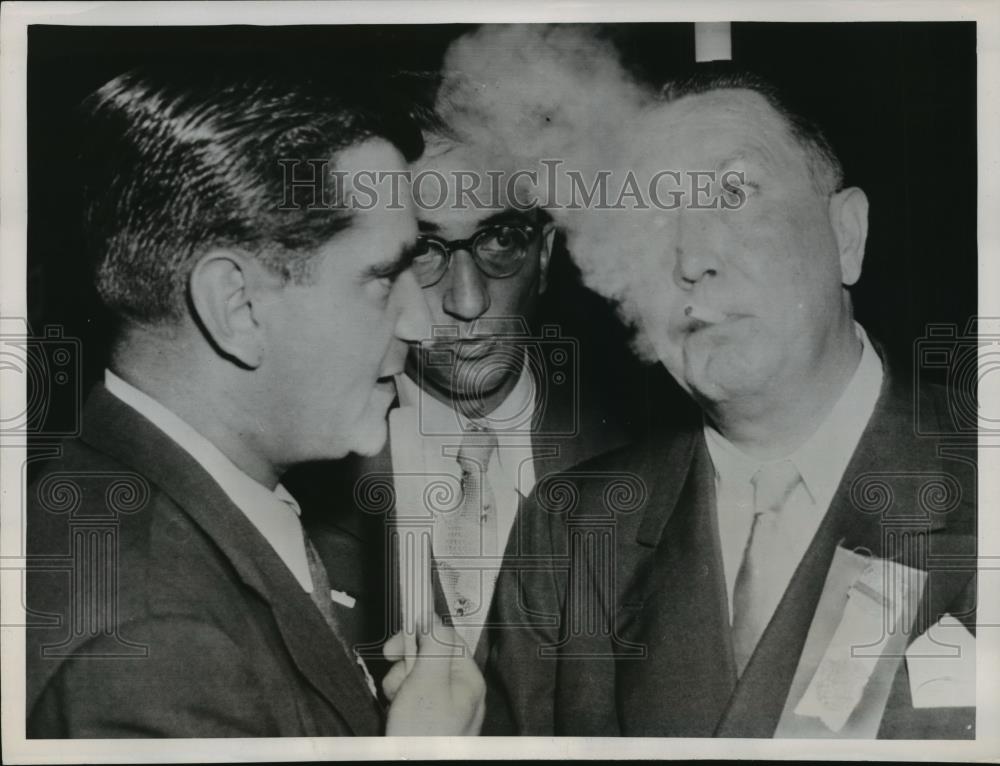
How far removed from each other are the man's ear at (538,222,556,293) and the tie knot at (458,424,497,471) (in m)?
0.31

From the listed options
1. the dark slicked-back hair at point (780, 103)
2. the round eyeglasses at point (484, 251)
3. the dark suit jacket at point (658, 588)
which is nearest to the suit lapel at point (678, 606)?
the dark suit jacket at point (658, 588)

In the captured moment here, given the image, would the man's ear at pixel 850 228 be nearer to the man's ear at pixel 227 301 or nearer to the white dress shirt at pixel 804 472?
the white dress shirt at pixel 804 472

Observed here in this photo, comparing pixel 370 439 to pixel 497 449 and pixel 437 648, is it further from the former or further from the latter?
pixel 437 648

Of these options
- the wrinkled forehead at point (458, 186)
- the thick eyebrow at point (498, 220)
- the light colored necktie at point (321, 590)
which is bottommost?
the light colored necktie at point (321, 590)

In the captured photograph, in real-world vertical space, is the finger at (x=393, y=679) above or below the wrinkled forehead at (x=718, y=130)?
below

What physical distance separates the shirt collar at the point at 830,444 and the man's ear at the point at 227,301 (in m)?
0.94

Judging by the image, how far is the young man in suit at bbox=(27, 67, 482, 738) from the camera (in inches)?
74.9

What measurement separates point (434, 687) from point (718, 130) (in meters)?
1.27

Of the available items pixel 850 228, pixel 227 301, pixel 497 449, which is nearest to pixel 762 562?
pixel 497 449

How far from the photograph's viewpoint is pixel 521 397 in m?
1.96

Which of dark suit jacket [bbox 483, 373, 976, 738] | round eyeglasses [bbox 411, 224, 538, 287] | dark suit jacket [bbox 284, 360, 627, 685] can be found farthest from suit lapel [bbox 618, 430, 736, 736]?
round eyeglasses [bbox 411, 224, 538, 287]

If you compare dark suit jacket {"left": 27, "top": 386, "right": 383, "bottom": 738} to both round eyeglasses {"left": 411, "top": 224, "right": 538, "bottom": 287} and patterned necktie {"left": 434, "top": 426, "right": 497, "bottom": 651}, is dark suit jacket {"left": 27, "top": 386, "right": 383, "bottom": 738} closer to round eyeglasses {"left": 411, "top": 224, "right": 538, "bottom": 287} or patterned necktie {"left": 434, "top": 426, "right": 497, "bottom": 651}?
patterned necktie {"left": 434, "top": 426, "right": 497, "bottom": 651}

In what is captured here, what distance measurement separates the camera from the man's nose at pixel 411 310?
1.93 metres

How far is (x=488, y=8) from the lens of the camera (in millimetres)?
1978
